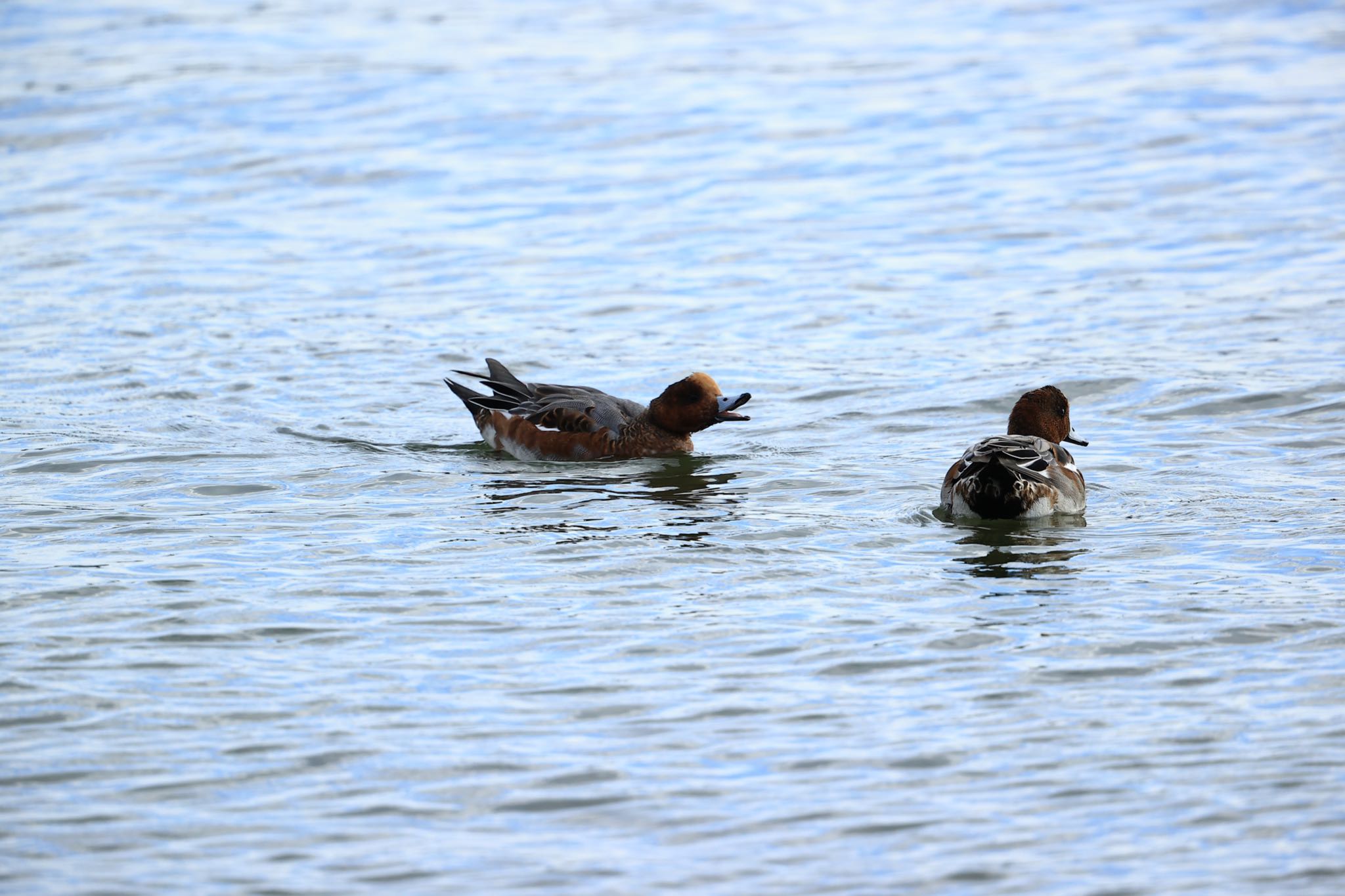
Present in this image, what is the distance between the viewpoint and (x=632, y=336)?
15922 millimetres

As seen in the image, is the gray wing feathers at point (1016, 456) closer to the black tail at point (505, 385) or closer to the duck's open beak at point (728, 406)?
the duck's open beak at point (728, 406)

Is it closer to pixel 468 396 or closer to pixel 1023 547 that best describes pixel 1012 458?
pixel 1023 547

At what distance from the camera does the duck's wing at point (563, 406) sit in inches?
485

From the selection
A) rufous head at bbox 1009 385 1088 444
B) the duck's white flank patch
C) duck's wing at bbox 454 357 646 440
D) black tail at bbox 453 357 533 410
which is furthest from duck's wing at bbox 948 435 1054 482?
black tail at bbox 453 357 533 410

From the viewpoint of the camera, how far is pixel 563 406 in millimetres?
12359

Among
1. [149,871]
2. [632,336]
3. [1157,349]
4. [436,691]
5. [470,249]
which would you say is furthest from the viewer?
[470,249]

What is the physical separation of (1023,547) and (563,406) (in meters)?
3.81

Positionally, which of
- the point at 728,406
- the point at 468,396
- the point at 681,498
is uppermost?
the point at 468,396

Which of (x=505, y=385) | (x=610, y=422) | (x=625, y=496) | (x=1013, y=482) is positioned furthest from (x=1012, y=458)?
(x=505, y=385)

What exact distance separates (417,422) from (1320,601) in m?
7.20

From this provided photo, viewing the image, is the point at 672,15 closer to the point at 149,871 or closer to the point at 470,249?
the point at 470,249

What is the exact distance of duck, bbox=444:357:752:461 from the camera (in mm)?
12188

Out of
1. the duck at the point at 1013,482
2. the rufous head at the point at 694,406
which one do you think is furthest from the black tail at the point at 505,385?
the duck at the point at 1013,482

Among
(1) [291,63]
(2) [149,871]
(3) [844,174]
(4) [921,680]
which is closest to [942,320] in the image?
(3) [844,174]
